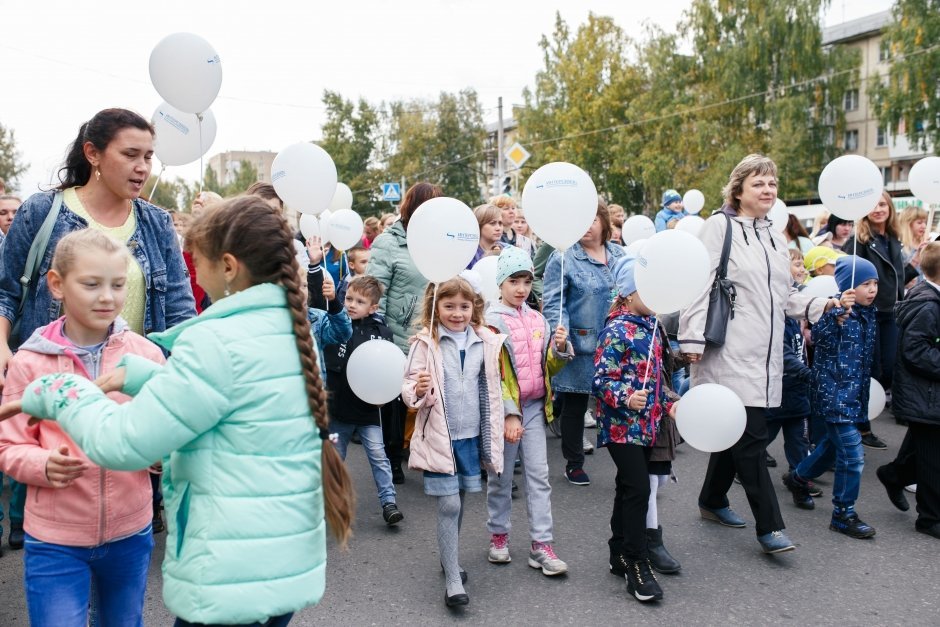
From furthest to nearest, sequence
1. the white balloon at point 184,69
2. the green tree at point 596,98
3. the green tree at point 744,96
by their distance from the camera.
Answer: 1. the green tree at point 596,98
2. the green tree at point 744,96
3. the white balloon at point 184,69

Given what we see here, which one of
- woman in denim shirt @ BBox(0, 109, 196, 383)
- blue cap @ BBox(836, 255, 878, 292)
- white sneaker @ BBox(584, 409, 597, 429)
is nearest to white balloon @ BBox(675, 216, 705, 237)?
white sneaker @ BBox(584, 409, 597, 429)

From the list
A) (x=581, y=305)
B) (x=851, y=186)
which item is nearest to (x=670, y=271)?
(x=581, y=305)

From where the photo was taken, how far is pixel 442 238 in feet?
13.3

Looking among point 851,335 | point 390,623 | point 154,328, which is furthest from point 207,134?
point 851,335

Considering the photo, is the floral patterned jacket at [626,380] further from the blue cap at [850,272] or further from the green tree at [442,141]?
the green tree at [442,141]

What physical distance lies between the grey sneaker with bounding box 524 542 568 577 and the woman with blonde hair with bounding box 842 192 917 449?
3963mm

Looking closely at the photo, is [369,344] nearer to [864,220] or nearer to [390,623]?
[390,623]

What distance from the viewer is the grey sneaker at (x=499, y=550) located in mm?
4297

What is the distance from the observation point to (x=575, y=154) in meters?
36.4

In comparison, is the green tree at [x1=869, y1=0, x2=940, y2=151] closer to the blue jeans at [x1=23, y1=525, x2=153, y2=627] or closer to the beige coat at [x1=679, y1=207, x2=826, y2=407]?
the beige coat at [x1=679, y1=207, x2=826, y2=407]

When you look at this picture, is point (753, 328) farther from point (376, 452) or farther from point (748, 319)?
point (376, 452)

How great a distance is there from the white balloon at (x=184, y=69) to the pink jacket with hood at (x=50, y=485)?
221 cm

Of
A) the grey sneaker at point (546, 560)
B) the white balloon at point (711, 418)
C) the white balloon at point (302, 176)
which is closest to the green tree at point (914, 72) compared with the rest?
the white balloon at point (711, 418)

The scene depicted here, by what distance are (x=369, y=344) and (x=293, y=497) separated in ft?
7.06
